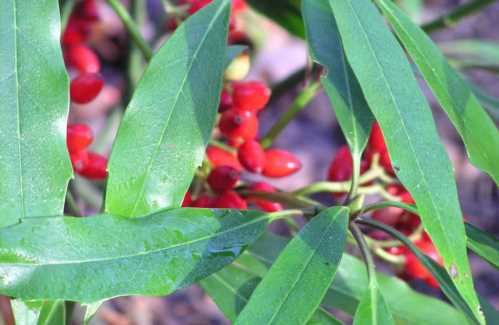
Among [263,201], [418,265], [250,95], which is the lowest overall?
[418,265]

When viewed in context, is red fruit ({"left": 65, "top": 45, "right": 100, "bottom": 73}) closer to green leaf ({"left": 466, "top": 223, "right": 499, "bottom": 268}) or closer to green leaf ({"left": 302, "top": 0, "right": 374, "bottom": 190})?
green leaf ({"left": 302, "top": 0, "right": 374, "bottom": 190})

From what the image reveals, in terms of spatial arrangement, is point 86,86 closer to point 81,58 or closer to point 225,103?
point 225,103

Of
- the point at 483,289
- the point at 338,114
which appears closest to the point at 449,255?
the point at 338,114

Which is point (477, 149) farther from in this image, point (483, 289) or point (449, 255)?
point (483, 289)

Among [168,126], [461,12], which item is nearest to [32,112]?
[168,126]

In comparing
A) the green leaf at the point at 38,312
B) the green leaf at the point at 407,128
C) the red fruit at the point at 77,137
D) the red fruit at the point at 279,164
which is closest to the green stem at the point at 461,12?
the red fruit at the point at 279,164

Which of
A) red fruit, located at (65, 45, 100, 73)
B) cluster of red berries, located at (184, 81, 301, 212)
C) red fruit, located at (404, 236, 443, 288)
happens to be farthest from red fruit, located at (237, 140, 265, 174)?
red fruit, located at (65, 45, 100, 73)

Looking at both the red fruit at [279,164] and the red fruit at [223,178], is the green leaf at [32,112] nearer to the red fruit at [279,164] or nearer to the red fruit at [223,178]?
the red fruit at [223,178]
